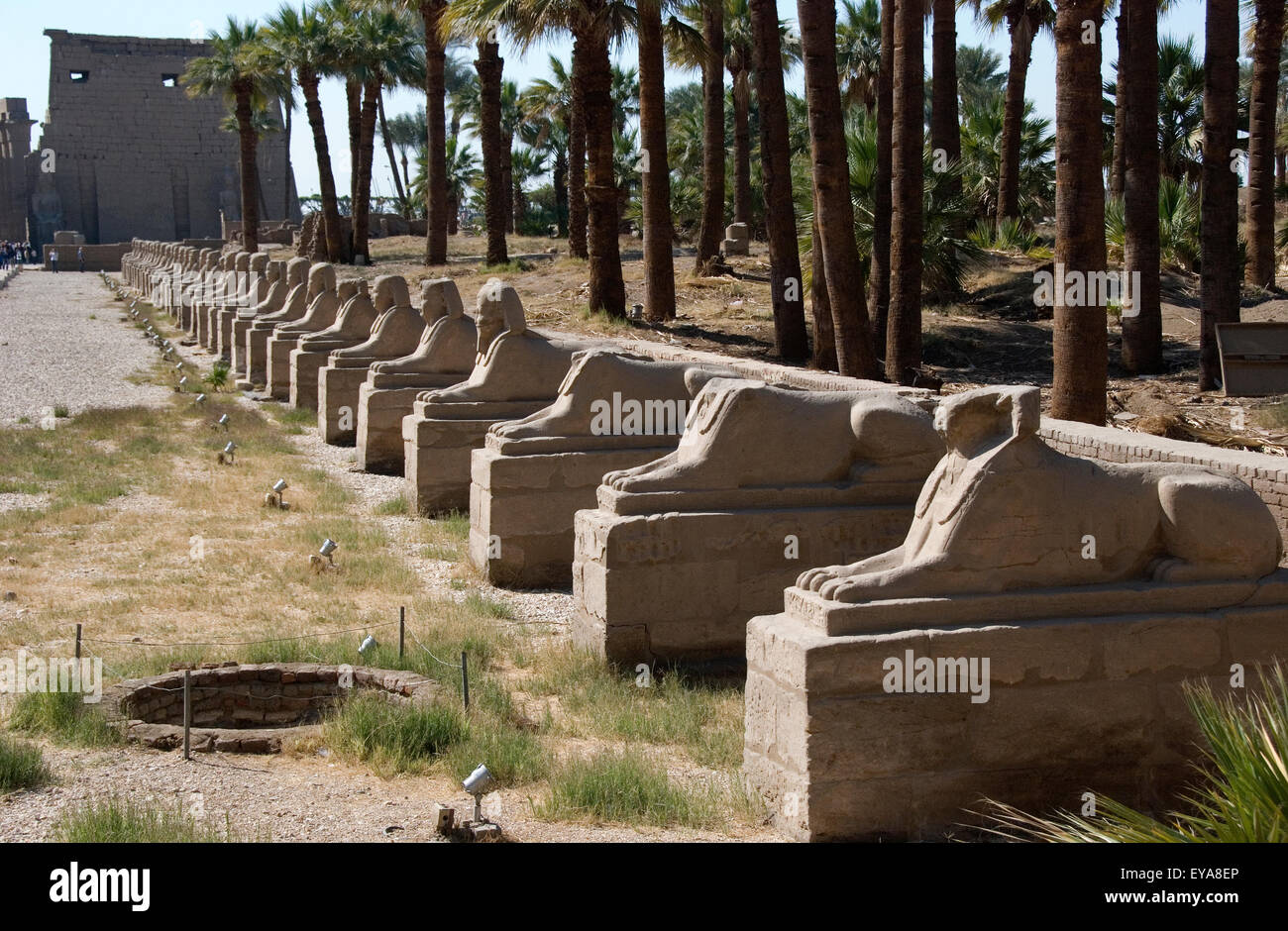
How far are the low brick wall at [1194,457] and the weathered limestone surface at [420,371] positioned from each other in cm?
713

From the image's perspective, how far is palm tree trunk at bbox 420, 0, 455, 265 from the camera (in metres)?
26.6

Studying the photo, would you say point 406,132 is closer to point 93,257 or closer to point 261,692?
point 93,257

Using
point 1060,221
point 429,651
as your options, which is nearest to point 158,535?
point 429,651

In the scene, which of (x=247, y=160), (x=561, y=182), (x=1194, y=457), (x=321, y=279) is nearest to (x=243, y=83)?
(x=247, y=160)

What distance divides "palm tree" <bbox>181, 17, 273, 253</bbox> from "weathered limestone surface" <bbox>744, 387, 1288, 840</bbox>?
105 ft

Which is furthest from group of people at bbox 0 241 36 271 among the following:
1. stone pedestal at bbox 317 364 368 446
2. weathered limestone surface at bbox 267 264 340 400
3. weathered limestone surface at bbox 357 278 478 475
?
weathered limestone surface at bbox 357 278 478 475

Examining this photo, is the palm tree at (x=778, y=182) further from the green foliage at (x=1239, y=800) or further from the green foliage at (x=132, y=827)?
the green foliage at (x=132, y=827)

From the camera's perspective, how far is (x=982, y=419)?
535 centimetres

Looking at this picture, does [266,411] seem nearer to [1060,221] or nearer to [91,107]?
[1060,221]

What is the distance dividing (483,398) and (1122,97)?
962 centimetres

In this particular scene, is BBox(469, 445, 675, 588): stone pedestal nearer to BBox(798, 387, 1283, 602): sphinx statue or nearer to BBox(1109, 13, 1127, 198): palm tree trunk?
BBox(798, 387, 1283, 602): sphinx statue

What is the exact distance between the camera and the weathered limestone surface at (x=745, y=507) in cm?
706

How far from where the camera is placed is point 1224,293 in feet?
44.1

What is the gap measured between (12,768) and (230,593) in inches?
138
